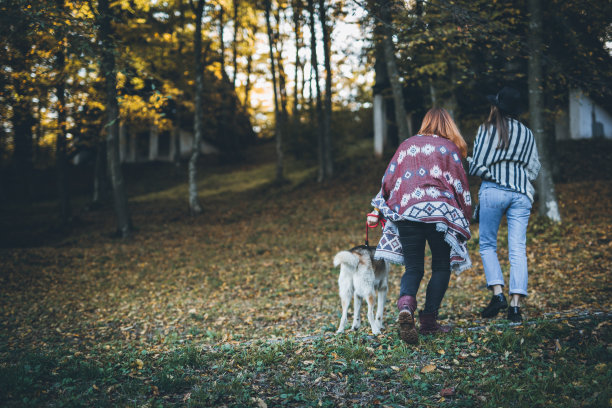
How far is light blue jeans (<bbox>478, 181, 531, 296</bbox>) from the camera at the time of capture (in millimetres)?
4500

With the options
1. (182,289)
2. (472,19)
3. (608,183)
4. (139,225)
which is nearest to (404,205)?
(472,19)

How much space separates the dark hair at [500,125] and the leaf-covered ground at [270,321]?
1747 mm

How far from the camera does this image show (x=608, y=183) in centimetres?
1355

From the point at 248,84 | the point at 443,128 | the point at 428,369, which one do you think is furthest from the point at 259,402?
the point at 248,84

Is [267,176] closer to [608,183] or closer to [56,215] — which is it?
[56,215]

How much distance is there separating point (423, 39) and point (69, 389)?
9.21 metres

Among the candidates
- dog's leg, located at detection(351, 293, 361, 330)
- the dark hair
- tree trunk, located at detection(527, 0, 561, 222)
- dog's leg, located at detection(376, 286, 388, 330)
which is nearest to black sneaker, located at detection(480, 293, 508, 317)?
dog's leg, located at detection(376, 286, 388, 330)

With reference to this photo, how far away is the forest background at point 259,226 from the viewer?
3.60 m

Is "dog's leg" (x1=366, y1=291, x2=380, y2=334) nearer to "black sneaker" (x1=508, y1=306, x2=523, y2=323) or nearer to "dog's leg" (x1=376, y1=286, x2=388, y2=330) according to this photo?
"dog's leg" (x1=376, y1=286, x2=388, y2=330)

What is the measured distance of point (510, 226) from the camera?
4621 millimetres

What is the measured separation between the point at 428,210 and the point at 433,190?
0.19 m

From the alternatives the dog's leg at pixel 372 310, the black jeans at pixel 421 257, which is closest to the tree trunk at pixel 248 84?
the dog's leg at pixel 372 310

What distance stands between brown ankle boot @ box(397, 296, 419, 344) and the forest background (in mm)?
204

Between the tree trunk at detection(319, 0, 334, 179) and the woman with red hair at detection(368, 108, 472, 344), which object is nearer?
the woman with red hair at detection(368, 108, 472, 344)
